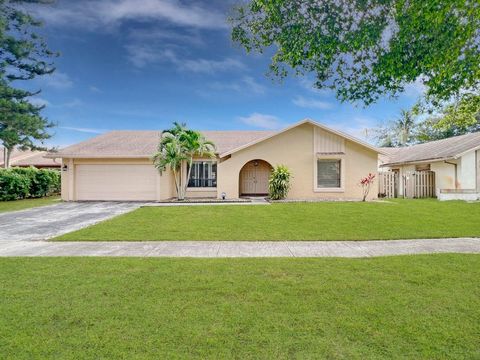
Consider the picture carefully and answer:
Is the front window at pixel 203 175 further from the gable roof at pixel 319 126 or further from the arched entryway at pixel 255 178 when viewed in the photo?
the gable roof at pixel 319 126

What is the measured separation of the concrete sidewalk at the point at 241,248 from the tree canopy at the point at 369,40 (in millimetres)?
3938

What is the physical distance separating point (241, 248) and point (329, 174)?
13.0 metres

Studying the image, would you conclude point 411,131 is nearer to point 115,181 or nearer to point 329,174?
point 329,174

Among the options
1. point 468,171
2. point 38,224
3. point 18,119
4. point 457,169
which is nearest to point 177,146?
point 38,224

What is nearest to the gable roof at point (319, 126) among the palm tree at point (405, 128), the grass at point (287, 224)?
the grass at point (287, 224)

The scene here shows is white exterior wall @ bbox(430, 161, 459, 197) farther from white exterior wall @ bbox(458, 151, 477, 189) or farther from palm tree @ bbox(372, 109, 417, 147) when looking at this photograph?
palm tree @ bbox(372, 109, 417, 147)

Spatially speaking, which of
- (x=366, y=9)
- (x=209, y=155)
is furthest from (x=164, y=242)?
(x=209, y=155)

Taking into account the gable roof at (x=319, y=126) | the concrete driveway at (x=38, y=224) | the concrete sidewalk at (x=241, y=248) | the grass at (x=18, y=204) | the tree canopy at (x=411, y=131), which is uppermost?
the tree canopy at (x=411, y=131)

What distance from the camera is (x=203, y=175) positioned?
2047cm

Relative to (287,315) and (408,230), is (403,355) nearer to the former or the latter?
(287,315)

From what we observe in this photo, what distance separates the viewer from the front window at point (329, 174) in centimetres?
1875

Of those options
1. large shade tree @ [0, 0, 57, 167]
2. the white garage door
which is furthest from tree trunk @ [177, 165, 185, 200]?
large shade tree @ [0, 0, 57, 167]

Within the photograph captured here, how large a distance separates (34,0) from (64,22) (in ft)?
36.9

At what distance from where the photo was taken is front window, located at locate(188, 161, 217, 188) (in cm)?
2042
